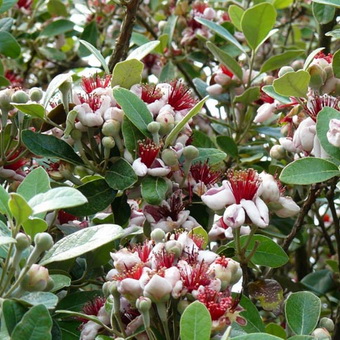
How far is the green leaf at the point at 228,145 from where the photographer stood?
203 cm

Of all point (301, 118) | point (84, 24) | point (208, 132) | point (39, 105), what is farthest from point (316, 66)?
point (84, 24)

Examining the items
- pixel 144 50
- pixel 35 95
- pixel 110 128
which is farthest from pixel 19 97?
pixel 144 50

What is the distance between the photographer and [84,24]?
2.93 m

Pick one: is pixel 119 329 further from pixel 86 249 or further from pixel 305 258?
pixel 305 258

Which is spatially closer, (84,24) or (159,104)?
(159,104)

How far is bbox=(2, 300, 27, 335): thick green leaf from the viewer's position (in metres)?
1.08

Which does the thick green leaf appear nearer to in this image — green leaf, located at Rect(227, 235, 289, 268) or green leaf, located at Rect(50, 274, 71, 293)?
green leaf, located at Rect(50, 274, 71, 293)

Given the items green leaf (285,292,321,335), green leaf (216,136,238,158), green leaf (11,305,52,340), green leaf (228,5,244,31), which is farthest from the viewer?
green leaf (228,5,244,31)

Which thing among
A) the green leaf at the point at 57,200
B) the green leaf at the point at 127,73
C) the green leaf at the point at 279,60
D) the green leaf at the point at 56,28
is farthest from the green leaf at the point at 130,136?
the green leaf at the point at 56,28

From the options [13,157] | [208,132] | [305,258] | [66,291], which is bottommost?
[305,258]

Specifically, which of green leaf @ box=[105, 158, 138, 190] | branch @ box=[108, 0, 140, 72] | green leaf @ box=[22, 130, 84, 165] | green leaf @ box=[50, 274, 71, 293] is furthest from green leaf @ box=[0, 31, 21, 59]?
green leaf @ box=[50, 274, 71, 293]

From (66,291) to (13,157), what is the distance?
0.34 m

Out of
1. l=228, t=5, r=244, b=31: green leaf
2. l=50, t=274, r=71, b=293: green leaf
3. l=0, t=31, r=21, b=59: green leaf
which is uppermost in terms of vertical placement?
l=228, t=5, r=244, b=31: green leaf

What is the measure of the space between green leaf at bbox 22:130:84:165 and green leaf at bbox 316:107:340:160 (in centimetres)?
47
